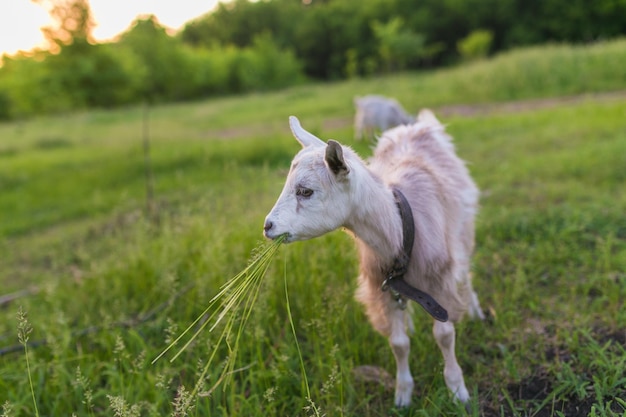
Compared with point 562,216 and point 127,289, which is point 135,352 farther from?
point 562,216

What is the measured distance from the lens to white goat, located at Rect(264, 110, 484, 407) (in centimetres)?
179

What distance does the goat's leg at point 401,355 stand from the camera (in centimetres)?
232

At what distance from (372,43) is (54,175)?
1369 inches

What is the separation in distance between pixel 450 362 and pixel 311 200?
1.11 m

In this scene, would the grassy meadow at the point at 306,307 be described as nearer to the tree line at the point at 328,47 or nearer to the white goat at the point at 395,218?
the white goat at the point at 395,218

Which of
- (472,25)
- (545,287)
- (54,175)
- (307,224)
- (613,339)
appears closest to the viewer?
(307,224)

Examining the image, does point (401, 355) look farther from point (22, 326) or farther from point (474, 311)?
point (22, 326)

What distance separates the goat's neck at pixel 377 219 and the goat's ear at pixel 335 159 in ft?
0.53

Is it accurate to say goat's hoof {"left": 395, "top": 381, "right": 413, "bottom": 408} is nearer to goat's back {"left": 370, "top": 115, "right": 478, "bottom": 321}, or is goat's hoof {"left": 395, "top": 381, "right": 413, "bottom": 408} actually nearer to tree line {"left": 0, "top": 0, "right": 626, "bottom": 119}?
goat's back {"left": 370, "top": 115, "right": 478, "bottom": 321}

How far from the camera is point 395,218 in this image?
2074mm

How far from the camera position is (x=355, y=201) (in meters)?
1.90

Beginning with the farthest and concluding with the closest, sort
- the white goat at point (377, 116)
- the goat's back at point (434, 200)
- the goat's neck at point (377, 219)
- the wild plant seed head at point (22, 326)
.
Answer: the white goat at point (377, 116) → the goat's back at point (434, 200) → the goat's neck at point (377, 219) → the wild plant seed head at point (22, 326)

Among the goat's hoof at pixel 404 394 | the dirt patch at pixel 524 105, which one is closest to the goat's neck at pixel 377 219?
the goat's hoof at pixel 404 394

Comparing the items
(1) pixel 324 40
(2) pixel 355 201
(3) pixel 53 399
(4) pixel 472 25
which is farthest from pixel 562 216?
(1) pixel 324 40
